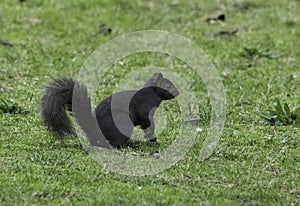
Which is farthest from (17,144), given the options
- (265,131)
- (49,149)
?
(265,131)

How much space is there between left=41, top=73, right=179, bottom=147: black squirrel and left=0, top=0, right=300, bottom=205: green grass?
0.23 m

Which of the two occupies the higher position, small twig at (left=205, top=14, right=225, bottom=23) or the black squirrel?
small twig at (left=205, top=14, right=225, bottom=23)

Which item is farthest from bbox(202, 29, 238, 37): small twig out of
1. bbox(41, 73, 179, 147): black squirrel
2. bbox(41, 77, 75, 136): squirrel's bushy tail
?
bbox(41, 77, 75, 136): squirrel's bushy tail

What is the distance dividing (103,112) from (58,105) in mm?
474

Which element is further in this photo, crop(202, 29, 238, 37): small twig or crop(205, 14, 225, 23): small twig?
crop(205, 14, 225, 23): small twig

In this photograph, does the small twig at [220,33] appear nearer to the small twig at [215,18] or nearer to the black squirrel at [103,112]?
the small twig at [215,18]

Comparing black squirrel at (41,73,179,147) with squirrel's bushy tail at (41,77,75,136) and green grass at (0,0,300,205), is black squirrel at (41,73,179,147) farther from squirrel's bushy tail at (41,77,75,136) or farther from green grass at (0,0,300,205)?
green grass at (0,0,300,205)

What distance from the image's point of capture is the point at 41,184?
5109mm

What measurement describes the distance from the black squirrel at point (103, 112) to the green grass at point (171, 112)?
23cm

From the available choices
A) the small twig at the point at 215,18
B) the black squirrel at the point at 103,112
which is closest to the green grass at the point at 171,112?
the small twig at the point at 215,18

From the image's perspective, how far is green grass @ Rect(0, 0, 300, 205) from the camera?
5051mm

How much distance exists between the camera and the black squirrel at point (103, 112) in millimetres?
6043

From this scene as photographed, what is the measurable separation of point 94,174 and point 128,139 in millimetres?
993

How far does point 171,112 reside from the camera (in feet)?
25.8
